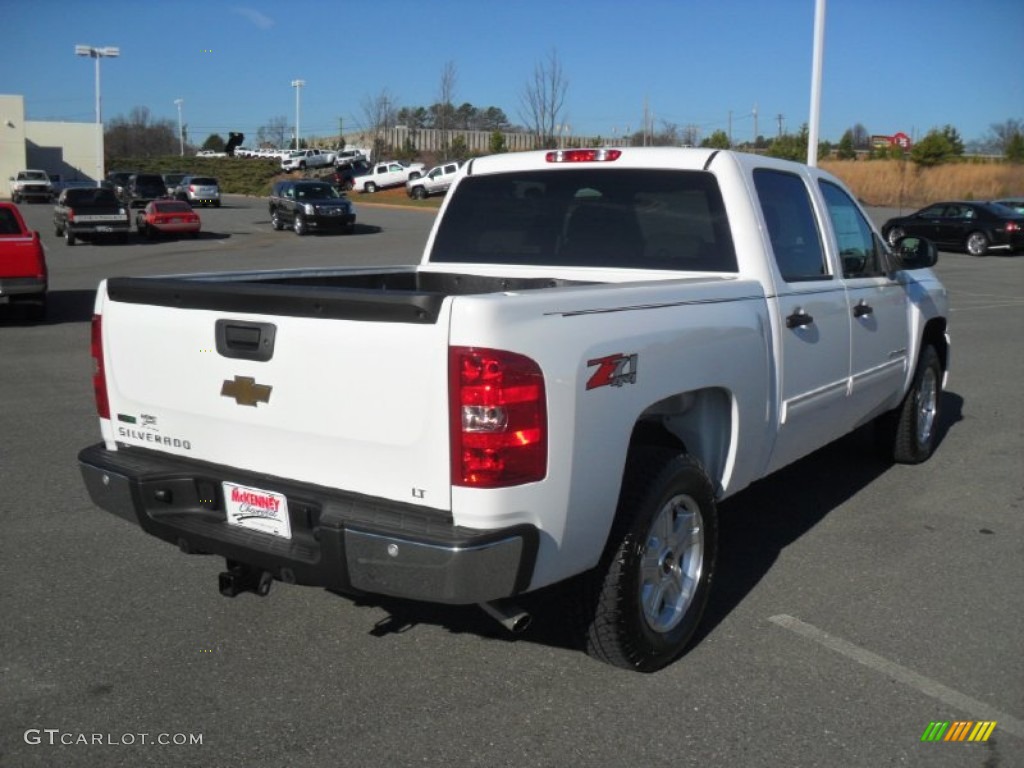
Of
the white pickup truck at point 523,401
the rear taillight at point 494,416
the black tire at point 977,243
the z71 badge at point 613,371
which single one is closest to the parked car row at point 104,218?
the black tire at point 977,243

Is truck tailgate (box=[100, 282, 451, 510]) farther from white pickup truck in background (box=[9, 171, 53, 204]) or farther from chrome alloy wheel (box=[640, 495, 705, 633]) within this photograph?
white pickup truck in background (box=[9, 171, 53, 204])

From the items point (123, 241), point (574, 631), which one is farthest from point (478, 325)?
point (123, 241)

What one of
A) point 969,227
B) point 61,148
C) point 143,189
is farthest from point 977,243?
point 61,148

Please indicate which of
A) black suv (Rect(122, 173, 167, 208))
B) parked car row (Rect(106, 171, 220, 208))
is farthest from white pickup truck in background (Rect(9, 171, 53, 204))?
black suv (Rect(122, 173, 167, 208))

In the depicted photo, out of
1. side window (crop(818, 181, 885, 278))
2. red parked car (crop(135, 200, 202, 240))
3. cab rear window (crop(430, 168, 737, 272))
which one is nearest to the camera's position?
cab rear window (crop(430, 168, 737, 272))

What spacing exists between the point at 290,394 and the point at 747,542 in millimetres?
2907

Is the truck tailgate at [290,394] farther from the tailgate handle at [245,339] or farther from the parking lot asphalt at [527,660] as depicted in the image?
the parking lot asphalt at [527,660]

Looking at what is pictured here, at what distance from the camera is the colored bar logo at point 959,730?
343 centimetres

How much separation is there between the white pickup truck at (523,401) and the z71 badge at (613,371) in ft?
0.04

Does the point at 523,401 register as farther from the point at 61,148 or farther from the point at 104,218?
the point at 61,148

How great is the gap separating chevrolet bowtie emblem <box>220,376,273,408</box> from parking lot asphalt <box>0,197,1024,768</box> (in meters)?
1.06

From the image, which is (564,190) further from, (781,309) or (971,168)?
(971,168)

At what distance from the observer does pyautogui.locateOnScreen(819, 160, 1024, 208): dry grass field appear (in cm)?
5500

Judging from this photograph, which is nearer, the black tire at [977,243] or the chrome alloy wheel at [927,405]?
the chrome alloy wheel at [927,405]
